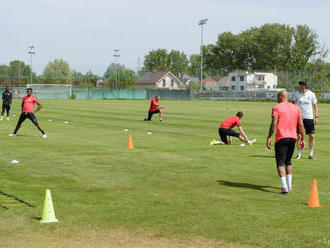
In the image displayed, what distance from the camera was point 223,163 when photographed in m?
15.0

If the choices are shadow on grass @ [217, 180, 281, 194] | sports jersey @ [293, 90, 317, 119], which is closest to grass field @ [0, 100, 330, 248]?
shadow on grass @ [217, 180, 281, 194]

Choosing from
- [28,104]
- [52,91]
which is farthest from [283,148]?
[52,91]

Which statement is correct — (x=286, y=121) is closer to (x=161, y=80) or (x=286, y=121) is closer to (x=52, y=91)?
(x=52, y=91)

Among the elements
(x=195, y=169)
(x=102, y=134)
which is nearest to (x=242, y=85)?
(x=102, y=134)

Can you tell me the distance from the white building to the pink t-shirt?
151 metres

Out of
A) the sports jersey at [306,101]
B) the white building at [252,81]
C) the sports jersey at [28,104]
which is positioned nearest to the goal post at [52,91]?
the sports jersey at [28,104]

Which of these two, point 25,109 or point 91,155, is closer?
point 91,155

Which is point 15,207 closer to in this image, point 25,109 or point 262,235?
point 262,235

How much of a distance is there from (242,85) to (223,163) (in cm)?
15102

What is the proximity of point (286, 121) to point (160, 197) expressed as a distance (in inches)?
109

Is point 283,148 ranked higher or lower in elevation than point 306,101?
lower

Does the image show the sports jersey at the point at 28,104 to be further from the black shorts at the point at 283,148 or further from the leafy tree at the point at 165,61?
the leafy tree at the point at 165,61

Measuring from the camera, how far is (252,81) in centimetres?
16388

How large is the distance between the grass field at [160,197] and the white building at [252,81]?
477ft
